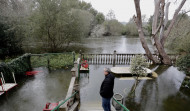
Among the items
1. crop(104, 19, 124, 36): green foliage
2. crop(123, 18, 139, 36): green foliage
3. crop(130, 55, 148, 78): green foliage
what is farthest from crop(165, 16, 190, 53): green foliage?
crop(104, 19, 124, 36): green foliage

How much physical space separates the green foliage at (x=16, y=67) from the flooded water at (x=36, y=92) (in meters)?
0.60

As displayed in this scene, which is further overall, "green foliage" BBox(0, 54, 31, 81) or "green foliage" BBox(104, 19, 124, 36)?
"green foliage" BBox(104, 19, 124, 36)

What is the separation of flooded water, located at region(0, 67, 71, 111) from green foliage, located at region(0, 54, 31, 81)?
0.60 metres

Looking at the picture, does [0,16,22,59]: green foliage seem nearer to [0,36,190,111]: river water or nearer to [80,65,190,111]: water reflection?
[0,36,190,111]: river water

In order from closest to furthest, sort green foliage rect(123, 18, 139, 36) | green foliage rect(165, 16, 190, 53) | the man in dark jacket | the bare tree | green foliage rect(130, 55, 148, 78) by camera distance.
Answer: the man in dark jacket
green foliage rect(130, 55, 148, 78)
the bare tree
green foliage rect(165, 16, 190, 53)
green foliage rect(123, 18, 139, 36)

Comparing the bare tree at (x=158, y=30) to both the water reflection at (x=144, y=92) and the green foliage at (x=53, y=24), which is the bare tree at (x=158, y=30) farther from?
the green foliage at (x=53, y=24)

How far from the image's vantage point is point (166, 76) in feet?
23.4

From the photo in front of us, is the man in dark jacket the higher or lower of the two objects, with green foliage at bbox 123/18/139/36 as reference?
lower

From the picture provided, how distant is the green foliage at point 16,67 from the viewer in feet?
17.6

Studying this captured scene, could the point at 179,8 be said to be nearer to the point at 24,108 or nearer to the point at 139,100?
the point at 139,100

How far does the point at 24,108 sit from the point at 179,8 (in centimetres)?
1187

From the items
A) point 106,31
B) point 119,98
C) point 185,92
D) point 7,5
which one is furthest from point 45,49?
point 106,31

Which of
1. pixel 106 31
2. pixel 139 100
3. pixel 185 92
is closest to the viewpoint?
pixel 139 100

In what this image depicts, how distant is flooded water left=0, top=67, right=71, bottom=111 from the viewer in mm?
4145
